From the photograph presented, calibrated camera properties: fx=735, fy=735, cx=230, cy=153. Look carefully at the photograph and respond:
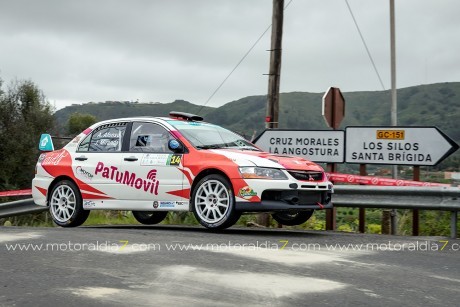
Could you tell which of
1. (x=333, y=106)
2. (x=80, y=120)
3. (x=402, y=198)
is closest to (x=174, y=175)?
(x=402, y=198)

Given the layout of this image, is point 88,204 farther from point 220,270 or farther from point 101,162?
point 220,270

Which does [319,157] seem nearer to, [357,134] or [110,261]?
[357,134]

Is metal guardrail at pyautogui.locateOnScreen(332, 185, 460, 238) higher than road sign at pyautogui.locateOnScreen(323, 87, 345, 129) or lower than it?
lower

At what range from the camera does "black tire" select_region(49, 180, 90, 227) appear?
11570 mm

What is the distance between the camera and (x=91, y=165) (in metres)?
11.5

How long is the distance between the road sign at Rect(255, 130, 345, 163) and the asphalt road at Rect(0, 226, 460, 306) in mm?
4297

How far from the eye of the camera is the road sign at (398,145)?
1258cm

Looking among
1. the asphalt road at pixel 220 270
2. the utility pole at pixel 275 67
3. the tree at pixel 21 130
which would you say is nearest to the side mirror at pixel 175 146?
the asphalt road at pixel 220 270

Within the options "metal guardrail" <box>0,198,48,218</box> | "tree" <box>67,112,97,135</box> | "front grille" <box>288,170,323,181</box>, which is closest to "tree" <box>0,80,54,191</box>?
"metal guardrail" <box>0,198,48,218</box>

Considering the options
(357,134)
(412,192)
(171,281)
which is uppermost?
(357,134)

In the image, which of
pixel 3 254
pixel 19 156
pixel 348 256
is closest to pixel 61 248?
pixel 3 254

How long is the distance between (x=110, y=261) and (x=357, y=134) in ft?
24.4

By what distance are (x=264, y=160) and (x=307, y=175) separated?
656mm

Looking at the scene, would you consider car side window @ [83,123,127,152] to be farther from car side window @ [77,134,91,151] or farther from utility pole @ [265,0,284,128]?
utility pole @ [265,0,284,128]
